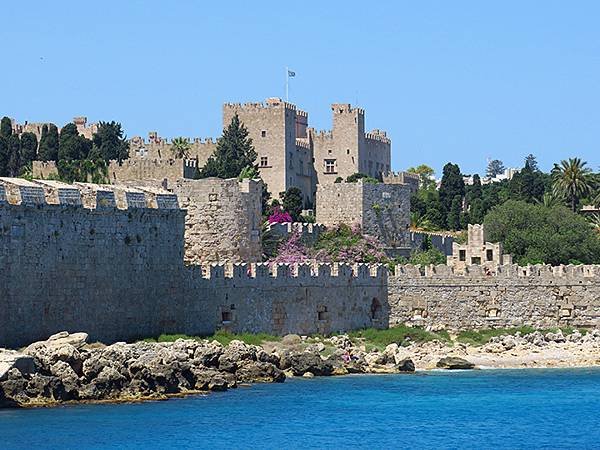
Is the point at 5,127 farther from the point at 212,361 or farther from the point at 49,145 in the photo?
the point at 212,361

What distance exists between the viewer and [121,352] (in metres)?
41.0

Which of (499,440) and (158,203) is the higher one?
(158,203)

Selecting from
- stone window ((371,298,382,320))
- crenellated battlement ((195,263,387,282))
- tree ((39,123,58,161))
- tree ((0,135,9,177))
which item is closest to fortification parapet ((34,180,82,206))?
crenellated battlement ((195,263,387,282))

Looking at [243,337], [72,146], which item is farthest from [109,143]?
[243,337]

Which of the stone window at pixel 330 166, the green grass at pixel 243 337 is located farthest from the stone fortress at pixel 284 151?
the green grass at pixel 243 337

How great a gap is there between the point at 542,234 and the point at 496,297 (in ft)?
34.1

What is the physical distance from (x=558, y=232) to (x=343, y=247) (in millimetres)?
8393

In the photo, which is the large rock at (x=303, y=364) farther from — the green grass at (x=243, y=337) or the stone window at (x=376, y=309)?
the stone window at (x=376, y=309)

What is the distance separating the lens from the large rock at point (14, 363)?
38.4 m

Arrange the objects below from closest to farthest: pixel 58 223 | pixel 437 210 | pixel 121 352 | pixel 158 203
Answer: pixel 121 352, pixel 58 223, pixel 158 203, pixel 437 210

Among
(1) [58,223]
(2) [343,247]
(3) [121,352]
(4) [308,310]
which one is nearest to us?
(3) [121,352]

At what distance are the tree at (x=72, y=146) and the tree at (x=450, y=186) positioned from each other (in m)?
17.0

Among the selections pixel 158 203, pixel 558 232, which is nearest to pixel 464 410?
pixel 158 203

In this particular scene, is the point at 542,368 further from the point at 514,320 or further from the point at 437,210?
the point at 437,210
